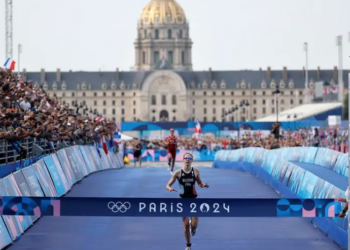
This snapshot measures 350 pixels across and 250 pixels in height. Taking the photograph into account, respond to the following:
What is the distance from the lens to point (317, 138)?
184 feet

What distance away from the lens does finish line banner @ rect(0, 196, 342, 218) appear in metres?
14.4

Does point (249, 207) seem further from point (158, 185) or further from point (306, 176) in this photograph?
point (158, 185)

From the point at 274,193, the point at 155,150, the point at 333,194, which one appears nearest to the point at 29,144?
the point at 274,193

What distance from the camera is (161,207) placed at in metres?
14.4

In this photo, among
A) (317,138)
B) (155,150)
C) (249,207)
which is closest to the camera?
(249,207)

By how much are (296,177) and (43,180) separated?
556 centimetres

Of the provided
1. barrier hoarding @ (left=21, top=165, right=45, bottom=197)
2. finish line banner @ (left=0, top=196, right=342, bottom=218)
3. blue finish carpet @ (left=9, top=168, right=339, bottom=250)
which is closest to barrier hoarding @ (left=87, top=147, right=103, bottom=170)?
barrier hoarding @ (left=21, top=165, right=45, bottom=197)

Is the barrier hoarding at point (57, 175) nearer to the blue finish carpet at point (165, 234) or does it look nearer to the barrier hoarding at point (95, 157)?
the blue finish carpet at point (165, 234)

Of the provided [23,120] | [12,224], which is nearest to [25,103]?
[23,120]

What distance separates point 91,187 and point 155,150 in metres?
53.2

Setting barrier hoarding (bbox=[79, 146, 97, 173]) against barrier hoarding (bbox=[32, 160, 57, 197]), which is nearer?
barrier hoarding (bbox=[32, 160, 57, 197])

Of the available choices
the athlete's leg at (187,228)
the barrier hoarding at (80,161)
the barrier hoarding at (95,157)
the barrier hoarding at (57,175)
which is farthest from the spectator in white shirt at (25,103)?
the athlete's leg at (187,228)

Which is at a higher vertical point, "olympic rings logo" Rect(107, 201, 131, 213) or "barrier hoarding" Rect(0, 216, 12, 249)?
"olympic rings logo" Rect(107, 201, 131, 213)

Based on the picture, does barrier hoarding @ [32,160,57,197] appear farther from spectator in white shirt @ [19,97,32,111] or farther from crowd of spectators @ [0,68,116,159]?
spectator in white shirt @ [19,97,32,111]
